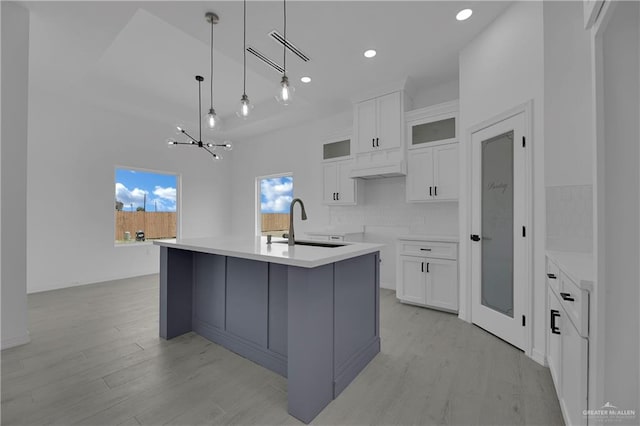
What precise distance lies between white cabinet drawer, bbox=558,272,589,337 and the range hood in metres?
2.51

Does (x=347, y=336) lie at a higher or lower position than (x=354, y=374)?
higher

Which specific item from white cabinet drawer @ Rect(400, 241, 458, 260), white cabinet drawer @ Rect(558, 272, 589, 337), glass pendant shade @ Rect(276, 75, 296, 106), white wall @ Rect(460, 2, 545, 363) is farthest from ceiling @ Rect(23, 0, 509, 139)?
white cabinet drawer @ Rect(558, 272, 589, 337)

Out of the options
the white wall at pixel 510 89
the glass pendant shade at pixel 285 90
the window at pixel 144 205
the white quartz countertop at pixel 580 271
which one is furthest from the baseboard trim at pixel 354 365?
the window at pixel 144 205

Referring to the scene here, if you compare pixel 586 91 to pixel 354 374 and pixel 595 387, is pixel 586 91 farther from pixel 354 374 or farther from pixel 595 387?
pixel 354 374

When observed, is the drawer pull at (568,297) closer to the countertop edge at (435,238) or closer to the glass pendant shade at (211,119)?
the countertop edge at (435,238)

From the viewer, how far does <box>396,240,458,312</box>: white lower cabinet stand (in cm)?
326

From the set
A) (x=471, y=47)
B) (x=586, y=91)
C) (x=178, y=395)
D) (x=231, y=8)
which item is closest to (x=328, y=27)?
(x=231, y=8)

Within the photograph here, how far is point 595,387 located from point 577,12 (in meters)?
2.63

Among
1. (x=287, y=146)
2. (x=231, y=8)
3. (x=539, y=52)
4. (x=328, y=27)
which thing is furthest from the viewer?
(x=287, y=146)

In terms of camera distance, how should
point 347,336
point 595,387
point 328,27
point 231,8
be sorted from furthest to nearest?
point 328,27, point 231,8, point 347,336, point 595,387

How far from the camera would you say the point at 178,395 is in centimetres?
179

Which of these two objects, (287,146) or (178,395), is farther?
(287,146)

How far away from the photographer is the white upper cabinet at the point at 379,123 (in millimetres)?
3848

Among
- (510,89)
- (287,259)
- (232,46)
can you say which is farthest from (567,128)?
(232,46)
